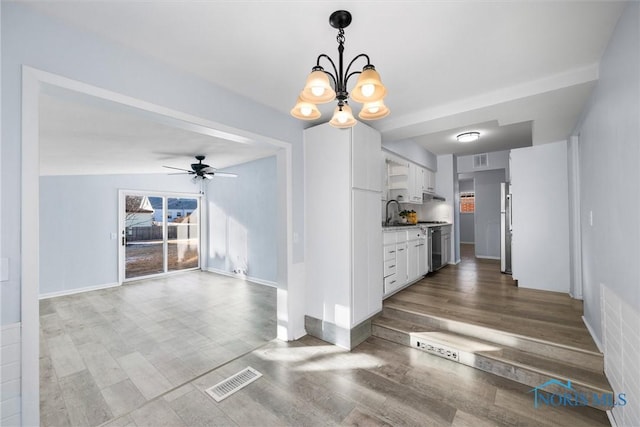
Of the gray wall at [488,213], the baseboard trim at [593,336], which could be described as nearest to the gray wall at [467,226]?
the gray wall at [488,213]

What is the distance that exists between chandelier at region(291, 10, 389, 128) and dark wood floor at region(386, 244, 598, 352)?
2517mm

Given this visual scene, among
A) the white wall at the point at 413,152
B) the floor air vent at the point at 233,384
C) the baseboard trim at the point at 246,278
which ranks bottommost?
the floor air vent at the point at 233,384

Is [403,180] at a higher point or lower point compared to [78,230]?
higher

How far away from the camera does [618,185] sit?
5.56 ft

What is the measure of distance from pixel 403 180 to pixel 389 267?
1.97 metres

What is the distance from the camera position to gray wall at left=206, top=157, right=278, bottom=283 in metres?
5.69

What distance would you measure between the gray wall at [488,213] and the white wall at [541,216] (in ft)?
10.2

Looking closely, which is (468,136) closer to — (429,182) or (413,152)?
(413,152)

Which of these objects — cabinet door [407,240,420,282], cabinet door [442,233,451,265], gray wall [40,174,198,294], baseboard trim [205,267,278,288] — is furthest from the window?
gray wall [40,174,198,294]

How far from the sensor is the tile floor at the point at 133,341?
2.15m

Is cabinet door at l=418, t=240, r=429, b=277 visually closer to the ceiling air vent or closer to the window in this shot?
the ceiling air vent

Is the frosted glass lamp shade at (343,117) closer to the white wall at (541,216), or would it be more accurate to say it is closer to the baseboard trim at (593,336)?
the baseboard trim at (593,336)

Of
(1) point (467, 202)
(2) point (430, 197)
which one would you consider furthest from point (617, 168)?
(1) point (467, 202)

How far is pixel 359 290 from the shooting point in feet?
9.59
